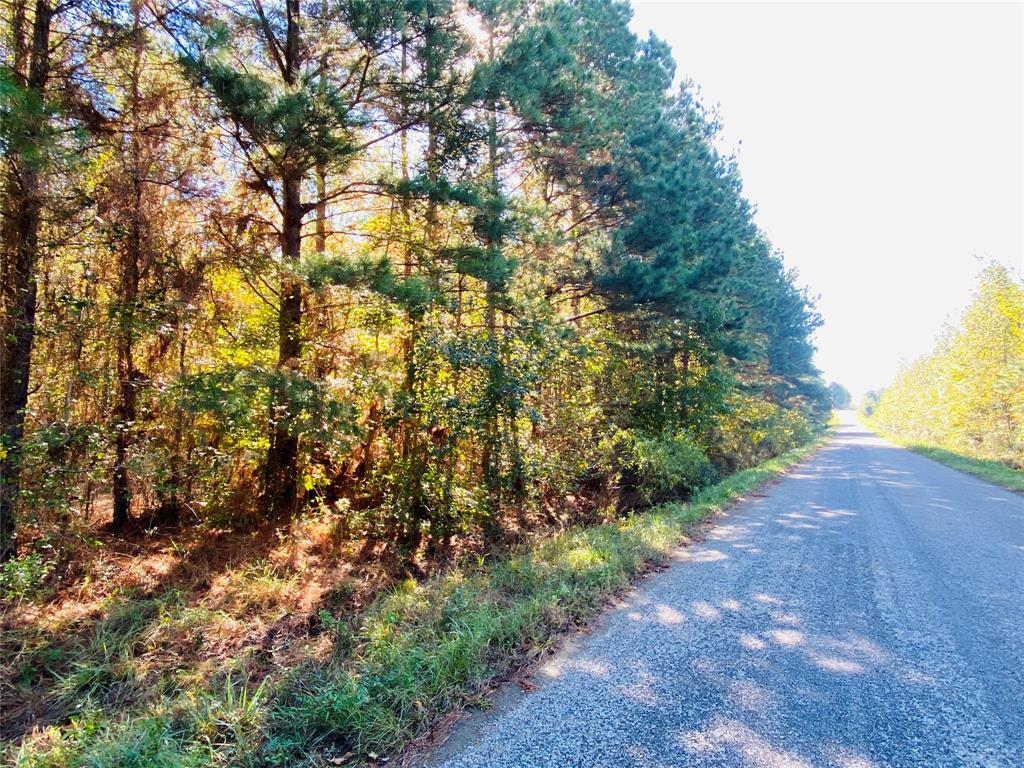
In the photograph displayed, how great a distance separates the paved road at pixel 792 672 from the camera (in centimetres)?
244

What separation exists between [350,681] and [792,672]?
8.89ft

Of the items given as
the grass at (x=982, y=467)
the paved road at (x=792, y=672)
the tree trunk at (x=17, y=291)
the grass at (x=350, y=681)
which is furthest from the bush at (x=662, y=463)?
the tree trunk at (x=17, y=291)

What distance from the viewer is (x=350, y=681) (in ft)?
9.52

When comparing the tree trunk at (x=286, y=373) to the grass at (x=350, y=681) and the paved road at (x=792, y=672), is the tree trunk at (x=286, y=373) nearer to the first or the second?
the grass at (x=350, y=681)

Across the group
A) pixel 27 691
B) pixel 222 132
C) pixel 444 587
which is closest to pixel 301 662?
pixel 444 587

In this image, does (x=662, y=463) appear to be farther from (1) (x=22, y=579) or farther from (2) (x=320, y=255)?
(1) (x=22, y=579)

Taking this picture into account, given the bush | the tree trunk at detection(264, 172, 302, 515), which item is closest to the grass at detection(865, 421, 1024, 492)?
the bush

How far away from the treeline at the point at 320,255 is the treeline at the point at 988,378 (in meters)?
15.2

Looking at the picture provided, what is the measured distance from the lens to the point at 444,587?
16.4ft

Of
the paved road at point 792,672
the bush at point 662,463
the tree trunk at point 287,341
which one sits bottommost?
the paved road at point 792,672

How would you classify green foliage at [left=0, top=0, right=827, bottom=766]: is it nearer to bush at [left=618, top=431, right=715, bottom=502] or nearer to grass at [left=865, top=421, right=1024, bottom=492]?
bush at [left=618, top=431, right=715, bottom=502]

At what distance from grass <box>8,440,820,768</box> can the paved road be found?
1.05 feet

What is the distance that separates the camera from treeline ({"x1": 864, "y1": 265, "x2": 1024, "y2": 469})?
1717cm

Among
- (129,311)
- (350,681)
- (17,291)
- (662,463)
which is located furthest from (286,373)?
(662,463)
